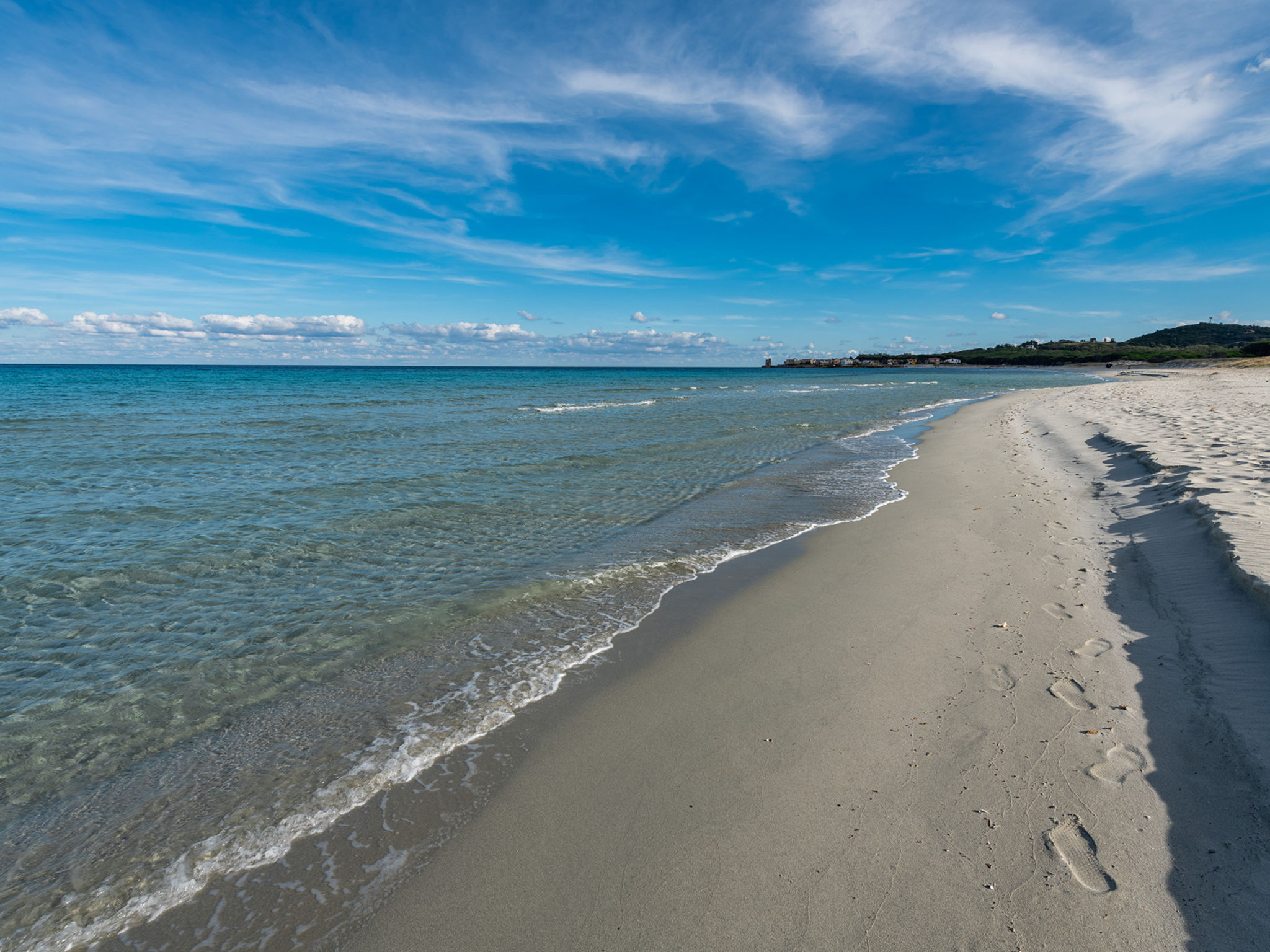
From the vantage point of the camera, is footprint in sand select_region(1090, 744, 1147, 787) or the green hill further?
the green hill

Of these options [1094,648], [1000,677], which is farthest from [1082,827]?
[1094,648]

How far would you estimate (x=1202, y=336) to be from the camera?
124 metres

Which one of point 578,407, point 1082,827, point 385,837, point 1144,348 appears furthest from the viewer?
point 1144,348

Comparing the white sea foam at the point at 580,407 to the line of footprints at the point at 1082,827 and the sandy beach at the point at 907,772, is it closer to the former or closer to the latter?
the sandy beach at the point at 907,772

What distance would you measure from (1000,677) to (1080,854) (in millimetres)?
1828

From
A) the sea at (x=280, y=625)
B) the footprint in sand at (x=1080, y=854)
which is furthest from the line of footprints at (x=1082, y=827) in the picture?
the sea at (x=280, y=625)

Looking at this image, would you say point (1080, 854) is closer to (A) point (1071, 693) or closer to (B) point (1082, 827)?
(B) point (1082, 827)

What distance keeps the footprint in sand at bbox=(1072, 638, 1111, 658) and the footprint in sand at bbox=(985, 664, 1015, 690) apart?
0.70m

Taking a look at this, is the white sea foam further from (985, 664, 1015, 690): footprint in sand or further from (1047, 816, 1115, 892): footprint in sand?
(1047, 816, 1115, 892): footprint in sand

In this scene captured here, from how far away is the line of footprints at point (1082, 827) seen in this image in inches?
106

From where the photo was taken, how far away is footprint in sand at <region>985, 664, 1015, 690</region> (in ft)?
14.3

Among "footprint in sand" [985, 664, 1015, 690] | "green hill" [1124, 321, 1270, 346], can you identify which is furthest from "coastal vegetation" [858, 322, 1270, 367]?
"footprint in sand" [985, 664, 1015, 690]

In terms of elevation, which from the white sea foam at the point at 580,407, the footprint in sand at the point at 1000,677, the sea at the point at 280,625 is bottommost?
the white sea foam at the point at 580,407

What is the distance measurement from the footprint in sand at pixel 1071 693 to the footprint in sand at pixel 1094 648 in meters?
0.54
